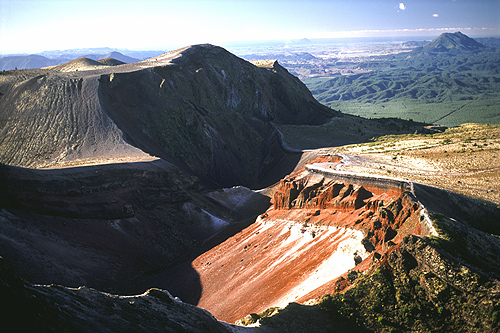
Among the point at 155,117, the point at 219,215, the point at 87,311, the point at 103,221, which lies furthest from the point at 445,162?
the point at 155,117

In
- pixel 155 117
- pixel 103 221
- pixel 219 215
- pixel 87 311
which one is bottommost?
pixel 219 215

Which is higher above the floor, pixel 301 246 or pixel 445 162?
pixel 445 162

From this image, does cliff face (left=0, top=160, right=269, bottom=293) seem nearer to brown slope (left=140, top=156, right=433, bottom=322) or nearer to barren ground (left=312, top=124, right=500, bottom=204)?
brown slope (left=140, top=156, right=433, bottom=322)

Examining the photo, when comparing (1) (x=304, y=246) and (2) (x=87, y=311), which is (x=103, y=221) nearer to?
(1) (x=304, y=246)

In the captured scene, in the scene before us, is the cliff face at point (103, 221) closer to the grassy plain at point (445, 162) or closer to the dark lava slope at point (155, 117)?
the dark lava slope at point (155, 117)

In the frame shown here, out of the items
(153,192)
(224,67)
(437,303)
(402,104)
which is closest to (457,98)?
(402,104)

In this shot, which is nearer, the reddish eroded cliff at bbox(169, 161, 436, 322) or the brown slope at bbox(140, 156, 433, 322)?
the reddish eroded cliff at bbox(169, 161, 436, 322)

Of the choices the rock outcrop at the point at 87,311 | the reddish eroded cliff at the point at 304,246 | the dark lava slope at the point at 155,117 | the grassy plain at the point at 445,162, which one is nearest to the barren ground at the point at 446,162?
the grassy plain at the point at 445,162

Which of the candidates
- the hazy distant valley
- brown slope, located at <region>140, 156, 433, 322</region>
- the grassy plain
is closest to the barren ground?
the grassy plain
